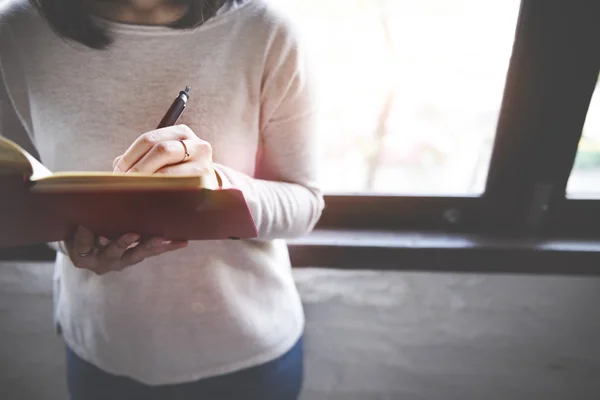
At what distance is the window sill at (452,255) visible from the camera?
90 centimetres

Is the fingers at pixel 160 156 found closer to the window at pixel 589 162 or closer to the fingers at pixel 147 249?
the fingers at pixel 147 249

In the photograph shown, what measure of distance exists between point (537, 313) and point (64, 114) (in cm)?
96

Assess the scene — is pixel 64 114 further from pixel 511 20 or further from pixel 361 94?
pixel 511 20

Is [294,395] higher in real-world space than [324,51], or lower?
lower

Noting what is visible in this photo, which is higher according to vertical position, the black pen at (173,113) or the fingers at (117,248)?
the black pen at (173,113)

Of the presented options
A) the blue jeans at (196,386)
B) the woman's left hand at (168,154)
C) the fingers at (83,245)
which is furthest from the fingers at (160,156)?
the blue jeans at (196,386)

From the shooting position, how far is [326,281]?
1020 millimetres

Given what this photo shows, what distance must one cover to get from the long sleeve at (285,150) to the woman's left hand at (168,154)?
6cm

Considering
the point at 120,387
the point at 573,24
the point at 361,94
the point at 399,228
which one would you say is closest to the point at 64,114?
the point at 120,387

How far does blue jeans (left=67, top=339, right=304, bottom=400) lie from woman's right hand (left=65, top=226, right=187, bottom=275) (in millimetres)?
218

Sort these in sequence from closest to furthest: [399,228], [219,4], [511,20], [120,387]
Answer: [219,4] → [120,387] → [511,20] → [399,228]

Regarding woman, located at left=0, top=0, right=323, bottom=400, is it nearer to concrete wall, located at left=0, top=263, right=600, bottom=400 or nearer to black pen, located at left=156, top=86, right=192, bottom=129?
black pen, located at left=156, top=86, right=192, bottom=129

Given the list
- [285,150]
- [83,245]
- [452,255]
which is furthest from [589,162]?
[83,245]

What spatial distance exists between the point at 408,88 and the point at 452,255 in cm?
32
